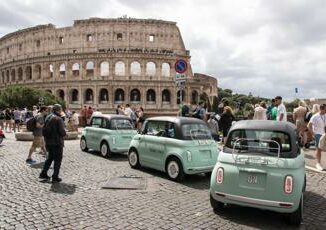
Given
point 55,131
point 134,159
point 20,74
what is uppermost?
point 20,74

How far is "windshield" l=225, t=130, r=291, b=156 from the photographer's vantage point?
6430 millimetres

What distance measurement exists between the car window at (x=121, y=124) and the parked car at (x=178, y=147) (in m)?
3.06

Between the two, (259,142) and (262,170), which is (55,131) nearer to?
(259,142)

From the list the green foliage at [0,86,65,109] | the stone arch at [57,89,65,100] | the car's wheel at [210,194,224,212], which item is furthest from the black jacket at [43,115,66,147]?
the stone arch at [57,89,65,100]

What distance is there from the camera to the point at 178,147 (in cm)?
925

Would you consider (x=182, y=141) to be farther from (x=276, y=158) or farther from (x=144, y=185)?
(x=276, y=158)

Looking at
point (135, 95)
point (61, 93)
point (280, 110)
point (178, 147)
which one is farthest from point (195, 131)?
point (61, 93)

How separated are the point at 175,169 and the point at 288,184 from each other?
12.6 feet

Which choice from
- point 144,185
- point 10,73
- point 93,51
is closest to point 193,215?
point 144,185

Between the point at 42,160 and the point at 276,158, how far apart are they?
28.4 ft

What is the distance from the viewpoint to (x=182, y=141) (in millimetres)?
9258

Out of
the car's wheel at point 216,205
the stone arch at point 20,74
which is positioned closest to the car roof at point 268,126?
the car's wheel at point 216,205

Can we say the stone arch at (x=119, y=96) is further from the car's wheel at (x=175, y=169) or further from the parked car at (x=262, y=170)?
the parked car at (x=262, y=170)

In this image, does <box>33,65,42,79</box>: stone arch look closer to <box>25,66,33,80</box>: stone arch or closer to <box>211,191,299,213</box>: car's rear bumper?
<box>25,66,33,80</box>: stone arch
